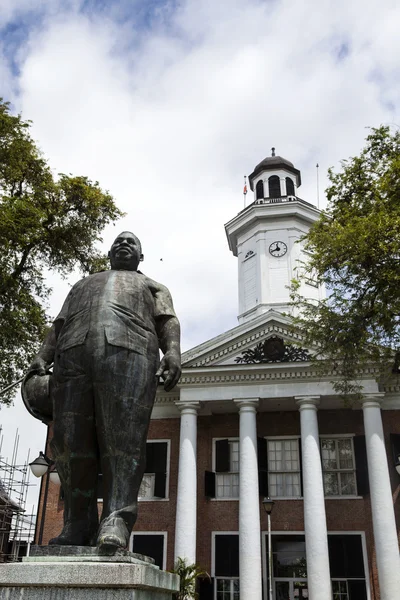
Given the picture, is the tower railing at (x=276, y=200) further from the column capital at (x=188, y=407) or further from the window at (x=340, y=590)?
the window at (x=340, y=590)

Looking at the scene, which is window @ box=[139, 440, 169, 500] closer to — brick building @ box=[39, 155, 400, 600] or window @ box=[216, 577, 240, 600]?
brick building @ box=[39, 155, 400, 600]

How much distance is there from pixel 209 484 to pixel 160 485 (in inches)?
80.8

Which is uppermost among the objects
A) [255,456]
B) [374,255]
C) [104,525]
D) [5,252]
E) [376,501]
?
[5,252]

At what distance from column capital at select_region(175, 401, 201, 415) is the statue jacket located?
1861 centimetres

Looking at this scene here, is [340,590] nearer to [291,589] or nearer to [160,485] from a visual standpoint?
[291,589]

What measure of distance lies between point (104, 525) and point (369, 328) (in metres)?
12.5

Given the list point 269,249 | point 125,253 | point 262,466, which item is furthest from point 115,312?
point 269,249

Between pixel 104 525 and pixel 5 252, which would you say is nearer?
pixel 104 525

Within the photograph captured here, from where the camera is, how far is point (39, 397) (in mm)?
4152

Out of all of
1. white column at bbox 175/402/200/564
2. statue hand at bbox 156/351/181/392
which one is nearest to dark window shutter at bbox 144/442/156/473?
white column at bbox 175/402/200/564

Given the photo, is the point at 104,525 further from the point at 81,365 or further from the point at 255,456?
the point at 255,456

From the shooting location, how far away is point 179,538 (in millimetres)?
20094

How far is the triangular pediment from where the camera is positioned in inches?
923

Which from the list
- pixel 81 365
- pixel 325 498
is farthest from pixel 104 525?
pixel 325 498
